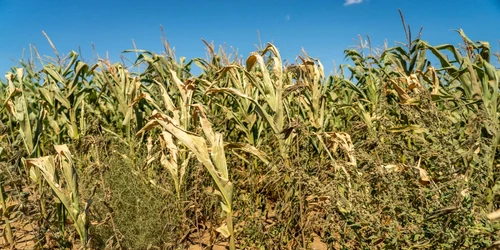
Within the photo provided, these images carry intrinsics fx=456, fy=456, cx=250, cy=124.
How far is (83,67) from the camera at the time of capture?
16.5ft

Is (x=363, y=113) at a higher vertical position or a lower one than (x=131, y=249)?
higher

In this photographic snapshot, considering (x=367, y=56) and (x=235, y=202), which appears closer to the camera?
(x=235, y=202)

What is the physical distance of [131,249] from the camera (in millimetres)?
3000

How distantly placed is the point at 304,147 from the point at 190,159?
994mm

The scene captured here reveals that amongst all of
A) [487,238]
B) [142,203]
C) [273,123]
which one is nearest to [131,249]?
[142,203]

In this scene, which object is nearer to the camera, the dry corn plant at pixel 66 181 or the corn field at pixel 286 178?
the corn field at pixel 286 178

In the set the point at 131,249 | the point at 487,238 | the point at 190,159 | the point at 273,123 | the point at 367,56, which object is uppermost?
the point at 367,56

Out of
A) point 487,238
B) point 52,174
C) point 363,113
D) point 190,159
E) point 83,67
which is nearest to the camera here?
point 487,238

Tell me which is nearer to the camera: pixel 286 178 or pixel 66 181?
pixel 66 181

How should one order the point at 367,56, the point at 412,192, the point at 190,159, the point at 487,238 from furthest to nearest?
the point at 367,56 → the point at 190,159 → the point at 412,192 → the point at 487,238

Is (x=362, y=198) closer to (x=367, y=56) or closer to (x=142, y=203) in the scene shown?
(x=142, y=203)

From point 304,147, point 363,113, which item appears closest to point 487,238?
point 304,147

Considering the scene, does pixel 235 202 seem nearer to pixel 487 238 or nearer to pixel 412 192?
pixel 412 192

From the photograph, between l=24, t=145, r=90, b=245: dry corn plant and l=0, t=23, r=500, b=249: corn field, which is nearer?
l=0, t=23, r=500, b=249: corn field
